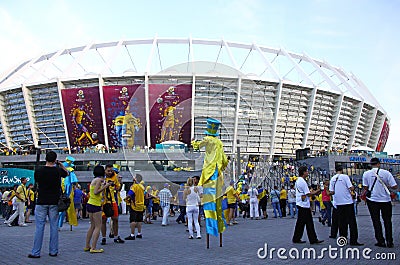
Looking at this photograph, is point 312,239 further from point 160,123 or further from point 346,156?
point 160,123

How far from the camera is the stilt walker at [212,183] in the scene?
22.9ft

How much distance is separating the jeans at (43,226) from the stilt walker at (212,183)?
8.75ft

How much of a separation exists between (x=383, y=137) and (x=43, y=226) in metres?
65.2

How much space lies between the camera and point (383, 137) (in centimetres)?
6212

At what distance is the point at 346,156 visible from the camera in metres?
40.3

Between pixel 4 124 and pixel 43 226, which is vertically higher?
pixel 4 124

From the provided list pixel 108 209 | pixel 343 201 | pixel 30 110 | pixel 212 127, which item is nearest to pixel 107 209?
pixel 108 209

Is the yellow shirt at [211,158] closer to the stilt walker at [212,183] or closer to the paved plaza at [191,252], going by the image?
Answer: the stilt walker at [212,183]

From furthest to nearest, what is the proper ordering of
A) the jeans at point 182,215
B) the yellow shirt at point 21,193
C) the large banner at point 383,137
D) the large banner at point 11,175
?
the large banner at point 383,137
the large banner at point 11,175
the jeans at point 182,215
the yellow shirt at point 21,193

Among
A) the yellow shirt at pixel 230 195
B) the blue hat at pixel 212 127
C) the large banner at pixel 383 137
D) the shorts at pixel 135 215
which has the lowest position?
the shorts at pixel 135 215

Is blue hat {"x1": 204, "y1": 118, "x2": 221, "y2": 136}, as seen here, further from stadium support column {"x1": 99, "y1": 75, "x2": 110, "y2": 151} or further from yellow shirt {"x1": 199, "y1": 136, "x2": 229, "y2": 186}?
stadium support column {"x1": 99, "y1": 75, "x2": 110, "y2": 151}

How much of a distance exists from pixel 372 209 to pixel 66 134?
45275mm

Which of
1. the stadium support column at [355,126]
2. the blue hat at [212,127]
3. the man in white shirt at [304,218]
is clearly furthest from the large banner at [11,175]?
the stadium support column at [355,126]

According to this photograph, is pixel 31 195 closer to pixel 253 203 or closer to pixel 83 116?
pixel 253 203
